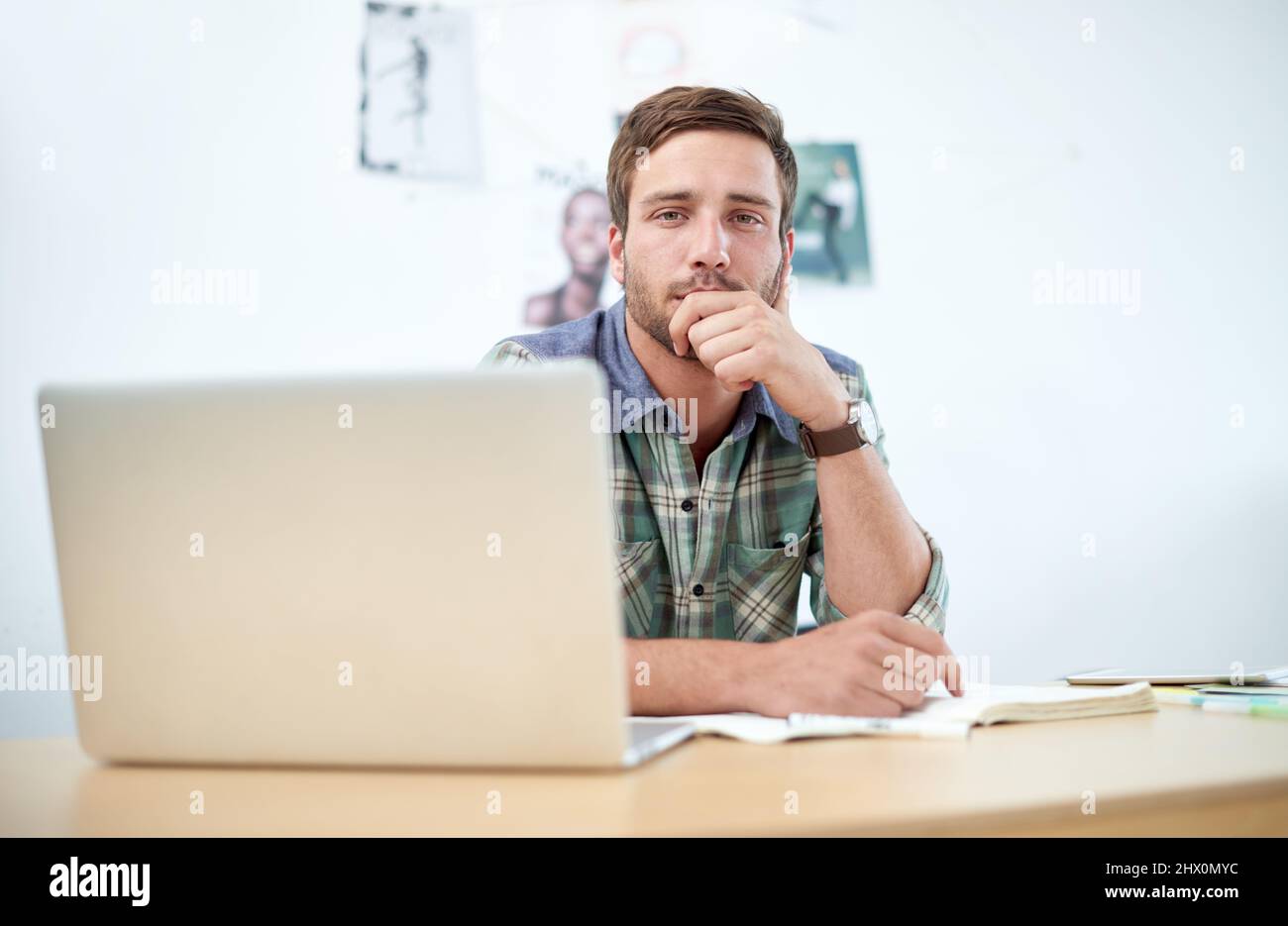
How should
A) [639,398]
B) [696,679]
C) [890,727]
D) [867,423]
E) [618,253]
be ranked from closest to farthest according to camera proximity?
[890,727] → [696,679] → [867,423] → [639,398] → [618,253]

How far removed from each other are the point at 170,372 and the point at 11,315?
1.20 ft

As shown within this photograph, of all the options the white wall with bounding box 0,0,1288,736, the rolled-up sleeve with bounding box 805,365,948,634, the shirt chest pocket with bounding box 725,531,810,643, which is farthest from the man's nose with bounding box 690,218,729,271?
the white wall with bounding box 0,0,1288,736

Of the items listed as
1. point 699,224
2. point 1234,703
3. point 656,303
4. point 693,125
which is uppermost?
point 693,125

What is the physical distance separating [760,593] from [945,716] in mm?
690

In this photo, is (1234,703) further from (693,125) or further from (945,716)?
(693,125)

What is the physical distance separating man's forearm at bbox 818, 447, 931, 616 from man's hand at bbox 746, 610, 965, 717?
410 millimetres

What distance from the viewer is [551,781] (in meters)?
0.73

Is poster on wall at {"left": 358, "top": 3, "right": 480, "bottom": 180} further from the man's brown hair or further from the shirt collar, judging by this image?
the shirt collar

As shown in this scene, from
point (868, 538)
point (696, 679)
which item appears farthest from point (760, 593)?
point (696, 679)

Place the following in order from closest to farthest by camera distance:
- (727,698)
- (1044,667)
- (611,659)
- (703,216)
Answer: (611,659)
(727,698)
(703,216)
(1044,667)

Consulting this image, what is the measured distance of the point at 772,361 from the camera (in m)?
1.41

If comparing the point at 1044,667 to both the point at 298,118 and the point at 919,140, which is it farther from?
the point at 298,118

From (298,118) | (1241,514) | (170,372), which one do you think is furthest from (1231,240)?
(170,372)

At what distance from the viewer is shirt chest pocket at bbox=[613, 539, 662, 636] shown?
5.16 feet
